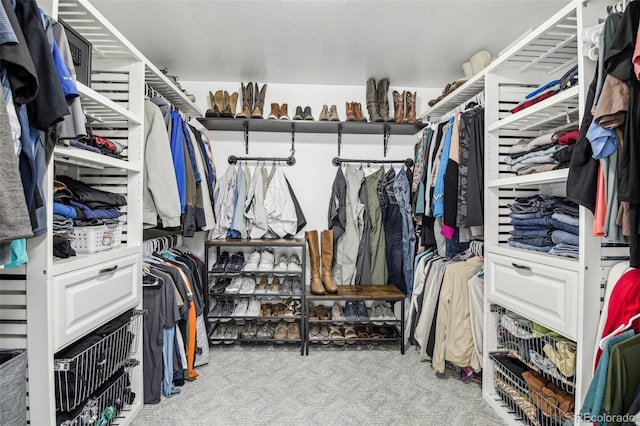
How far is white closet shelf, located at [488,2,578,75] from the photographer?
1.43 meters

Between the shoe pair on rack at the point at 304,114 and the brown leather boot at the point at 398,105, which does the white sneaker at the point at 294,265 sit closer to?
the shoe pair on rack at the point at 304,114

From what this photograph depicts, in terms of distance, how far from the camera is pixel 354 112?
288cm

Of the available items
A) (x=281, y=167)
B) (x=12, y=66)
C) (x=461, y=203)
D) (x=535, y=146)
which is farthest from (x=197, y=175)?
(x=535, y=146)

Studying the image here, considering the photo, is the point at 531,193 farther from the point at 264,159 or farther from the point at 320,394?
the point at 264,159

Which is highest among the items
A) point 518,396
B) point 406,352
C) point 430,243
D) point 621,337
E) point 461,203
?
point 461,203

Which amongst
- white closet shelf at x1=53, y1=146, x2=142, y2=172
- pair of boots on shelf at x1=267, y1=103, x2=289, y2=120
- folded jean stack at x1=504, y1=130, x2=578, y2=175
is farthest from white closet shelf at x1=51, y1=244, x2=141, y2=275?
folded jean stack at x1=504, y1=130, x2=578, y2=175

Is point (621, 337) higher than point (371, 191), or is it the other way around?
point (371, 191)

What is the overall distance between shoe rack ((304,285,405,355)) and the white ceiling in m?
1.85

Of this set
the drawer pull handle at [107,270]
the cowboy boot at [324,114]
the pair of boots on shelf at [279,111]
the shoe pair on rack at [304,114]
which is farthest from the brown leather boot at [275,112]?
the drawer pull handle at [107,270]

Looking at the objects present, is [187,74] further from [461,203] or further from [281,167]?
[461,203]

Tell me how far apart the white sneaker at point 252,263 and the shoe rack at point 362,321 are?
Answer: 492 millimetres

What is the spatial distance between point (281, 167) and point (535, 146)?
6.68 feet

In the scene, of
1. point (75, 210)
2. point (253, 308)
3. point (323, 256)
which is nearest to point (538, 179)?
point (323, 256)

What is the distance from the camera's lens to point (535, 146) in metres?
1.62
